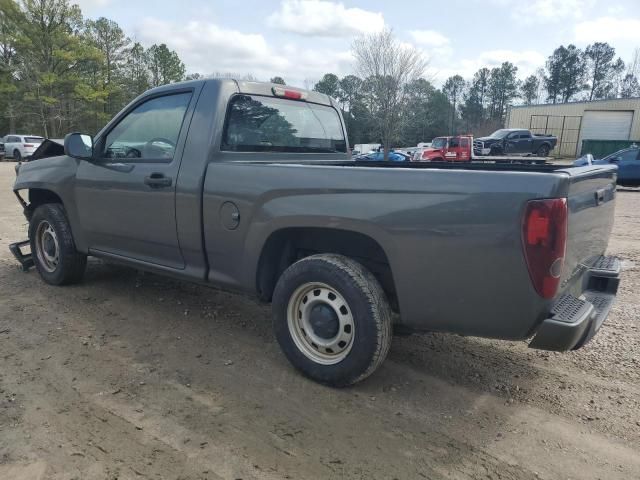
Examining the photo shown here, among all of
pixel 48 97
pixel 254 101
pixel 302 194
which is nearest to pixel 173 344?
pixel 302 194

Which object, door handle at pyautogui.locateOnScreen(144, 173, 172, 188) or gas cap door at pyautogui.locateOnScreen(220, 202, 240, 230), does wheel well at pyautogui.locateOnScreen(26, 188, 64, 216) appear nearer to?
door handle at pyautogui.locateOnScreen(144, 173, 172, 188)

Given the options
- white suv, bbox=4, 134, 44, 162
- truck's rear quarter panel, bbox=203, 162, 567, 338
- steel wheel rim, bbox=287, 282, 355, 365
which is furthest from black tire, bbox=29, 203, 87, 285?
white suv, bbox=4, 134, 44, 162

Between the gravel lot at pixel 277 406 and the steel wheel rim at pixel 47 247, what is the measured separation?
796mm

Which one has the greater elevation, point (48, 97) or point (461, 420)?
point (48, 97)

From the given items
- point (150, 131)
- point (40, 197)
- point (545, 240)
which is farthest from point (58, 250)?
point (545, 240)

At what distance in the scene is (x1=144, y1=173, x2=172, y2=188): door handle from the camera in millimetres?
3609

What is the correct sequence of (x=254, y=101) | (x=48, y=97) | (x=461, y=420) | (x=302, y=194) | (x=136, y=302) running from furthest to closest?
(x=48, y=97)
(x=136, y=302)
(x=254, y=101)
(x=302, y=194)
(x=461, y=420)

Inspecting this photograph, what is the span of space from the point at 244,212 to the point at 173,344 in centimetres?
126

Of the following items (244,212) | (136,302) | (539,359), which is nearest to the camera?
(244,212)

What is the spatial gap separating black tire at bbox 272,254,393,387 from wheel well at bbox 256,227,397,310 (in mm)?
160

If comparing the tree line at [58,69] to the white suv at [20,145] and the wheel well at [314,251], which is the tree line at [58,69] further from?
the wheel well at [314,251]

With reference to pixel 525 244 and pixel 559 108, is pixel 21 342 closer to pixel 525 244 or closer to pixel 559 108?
pixel 525 244

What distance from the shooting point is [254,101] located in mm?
3822

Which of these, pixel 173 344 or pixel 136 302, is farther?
pixel 136 302
